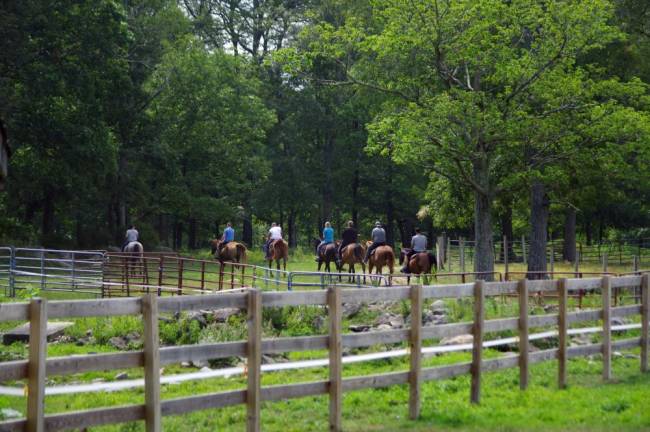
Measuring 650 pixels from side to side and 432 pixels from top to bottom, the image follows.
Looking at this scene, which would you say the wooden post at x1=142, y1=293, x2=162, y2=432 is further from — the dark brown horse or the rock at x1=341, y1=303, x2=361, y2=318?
the dark brown horse

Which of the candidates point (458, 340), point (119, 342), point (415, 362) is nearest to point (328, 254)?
point (119, 342)

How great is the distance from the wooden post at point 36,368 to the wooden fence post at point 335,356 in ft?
10.1

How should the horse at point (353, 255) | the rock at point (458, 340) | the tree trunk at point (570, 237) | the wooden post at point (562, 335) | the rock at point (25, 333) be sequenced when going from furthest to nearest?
the tree trunk at point (570, 237), the horse at point (353, 255), the rock at point (25, 333), the rock at point (458, 340), the wooden post at point (562, 335)

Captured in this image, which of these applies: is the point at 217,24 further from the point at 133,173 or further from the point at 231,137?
the point at 133,173

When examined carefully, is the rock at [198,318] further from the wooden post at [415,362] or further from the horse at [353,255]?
the horse at [353,255]

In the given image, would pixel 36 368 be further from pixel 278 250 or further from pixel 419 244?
pixel 278 250

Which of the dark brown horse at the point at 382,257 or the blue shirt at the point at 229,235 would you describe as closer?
the dark brown horse at the point at 382,257

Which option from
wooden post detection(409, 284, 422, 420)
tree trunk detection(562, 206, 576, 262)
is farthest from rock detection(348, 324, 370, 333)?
tree trunk detection(562, 206, 576, 262)

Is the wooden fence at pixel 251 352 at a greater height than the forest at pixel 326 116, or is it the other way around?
the forest at pixel 326 116

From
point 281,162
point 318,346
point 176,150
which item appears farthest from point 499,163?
point 281,162

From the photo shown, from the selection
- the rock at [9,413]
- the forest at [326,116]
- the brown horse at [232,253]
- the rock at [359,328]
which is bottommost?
the rock at [9,413]

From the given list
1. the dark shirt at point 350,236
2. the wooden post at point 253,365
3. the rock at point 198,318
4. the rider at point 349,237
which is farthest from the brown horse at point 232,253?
the wooden post at point 253,365

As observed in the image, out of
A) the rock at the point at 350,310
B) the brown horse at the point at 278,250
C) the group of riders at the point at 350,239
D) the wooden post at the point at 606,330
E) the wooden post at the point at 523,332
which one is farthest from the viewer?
the brown horse at the point at 278,250

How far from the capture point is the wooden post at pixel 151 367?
7.91 metres
